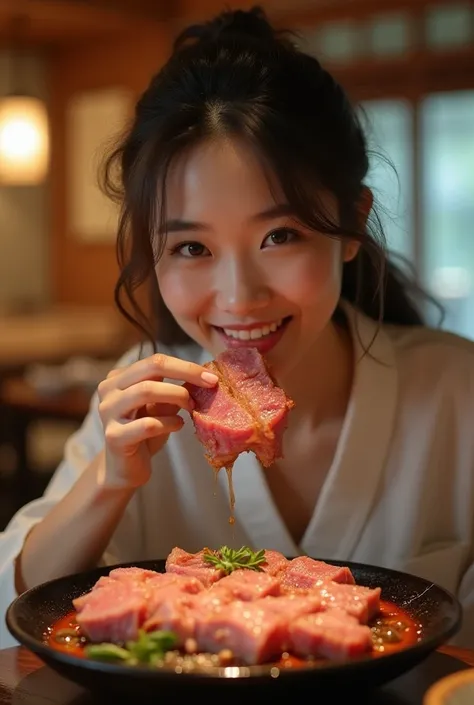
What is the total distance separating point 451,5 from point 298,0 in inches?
39.4

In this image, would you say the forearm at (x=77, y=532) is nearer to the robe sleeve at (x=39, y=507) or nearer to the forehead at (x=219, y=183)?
the robe sleeve at (x=39, y=507)

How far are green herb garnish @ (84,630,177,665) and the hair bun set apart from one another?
3.98 feet

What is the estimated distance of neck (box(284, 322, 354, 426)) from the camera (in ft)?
7.27

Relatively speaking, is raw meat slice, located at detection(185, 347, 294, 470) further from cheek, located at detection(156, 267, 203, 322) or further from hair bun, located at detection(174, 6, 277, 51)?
hair bun, located at detection(174, 6, 277, 51)

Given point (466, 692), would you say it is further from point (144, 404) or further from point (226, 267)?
point (226, 267)

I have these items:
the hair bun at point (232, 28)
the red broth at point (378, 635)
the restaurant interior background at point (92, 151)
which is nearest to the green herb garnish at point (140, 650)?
the red broth at point (378, 635)

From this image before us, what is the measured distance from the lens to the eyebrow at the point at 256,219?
1.75 m

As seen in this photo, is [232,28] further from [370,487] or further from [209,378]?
[370,487]

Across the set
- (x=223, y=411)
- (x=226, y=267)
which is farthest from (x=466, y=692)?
(x=226, y=267)

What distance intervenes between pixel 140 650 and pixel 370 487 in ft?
3.15

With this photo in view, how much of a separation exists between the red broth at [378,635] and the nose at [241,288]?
542 millimetres

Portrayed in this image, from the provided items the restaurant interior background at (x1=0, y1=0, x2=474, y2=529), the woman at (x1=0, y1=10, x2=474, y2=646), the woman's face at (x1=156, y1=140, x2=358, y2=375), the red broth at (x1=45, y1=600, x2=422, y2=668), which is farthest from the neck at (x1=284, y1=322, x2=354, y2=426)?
the restaurant interior background at (x1=0, y1=0, x2=474, y2=529)

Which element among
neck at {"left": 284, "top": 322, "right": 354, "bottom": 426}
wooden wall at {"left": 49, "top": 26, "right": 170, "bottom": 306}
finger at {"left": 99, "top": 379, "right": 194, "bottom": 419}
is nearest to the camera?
finger at {"left": 99, "top": 379, "right": 194, "bottom": 419}

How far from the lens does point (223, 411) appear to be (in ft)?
5.40
